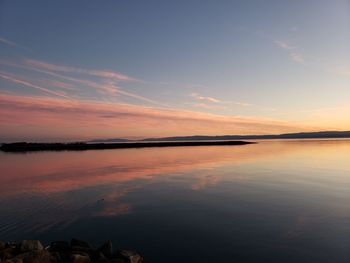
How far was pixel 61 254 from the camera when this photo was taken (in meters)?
10.6

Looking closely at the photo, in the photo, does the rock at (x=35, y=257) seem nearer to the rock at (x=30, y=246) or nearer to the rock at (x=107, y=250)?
the rock at (x=30, y=246)

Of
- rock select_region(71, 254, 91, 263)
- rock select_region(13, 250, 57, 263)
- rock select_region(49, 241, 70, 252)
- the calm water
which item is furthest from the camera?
the calm water

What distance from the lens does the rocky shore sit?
9.56 m

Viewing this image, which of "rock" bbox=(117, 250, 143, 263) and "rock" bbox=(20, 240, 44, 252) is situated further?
"rock" bbox=(20, 240, 44, 252)

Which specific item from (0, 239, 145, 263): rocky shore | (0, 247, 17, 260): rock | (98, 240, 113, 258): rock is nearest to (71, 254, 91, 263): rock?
(0, 239, 145, 263): rocky shore

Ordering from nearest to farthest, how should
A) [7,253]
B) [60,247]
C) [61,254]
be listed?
[7,253] < [61,254] < [60,247]

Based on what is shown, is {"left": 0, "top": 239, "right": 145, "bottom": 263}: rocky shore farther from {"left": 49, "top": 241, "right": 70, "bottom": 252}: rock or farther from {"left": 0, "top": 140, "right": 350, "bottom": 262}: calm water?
{"left": 0, "top": 140, "right": 350, "bottom": 262}: calm water

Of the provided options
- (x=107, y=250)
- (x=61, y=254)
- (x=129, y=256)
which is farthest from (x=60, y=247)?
(x=129, y=256)

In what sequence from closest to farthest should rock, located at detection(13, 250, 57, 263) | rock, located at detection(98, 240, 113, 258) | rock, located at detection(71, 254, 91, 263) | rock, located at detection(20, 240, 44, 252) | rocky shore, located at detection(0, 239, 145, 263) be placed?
rock, located at detection(13, 250, 57, 263)
rocky shore, located at detection(0, 239, 145, 263)
rock, located at detection(71, 254, 91, 263)
rock, located at detection(20, 240, 44, 252)
rock, located at detection(98, 240, 113, 258)

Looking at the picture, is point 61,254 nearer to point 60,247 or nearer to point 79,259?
point 60,247

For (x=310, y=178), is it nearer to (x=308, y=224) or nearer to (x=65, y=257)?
(x=308, y=224)

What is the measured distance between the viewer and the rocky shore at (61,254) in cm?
956

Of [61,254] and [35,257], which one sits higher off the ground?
[35,257]

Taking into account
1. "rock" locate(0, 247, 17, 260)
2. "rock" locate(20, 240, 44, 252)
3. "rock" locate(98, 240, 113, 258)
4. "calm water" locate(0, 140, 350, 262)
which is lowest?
"calm water" locate(0, 140, 350, 262)
